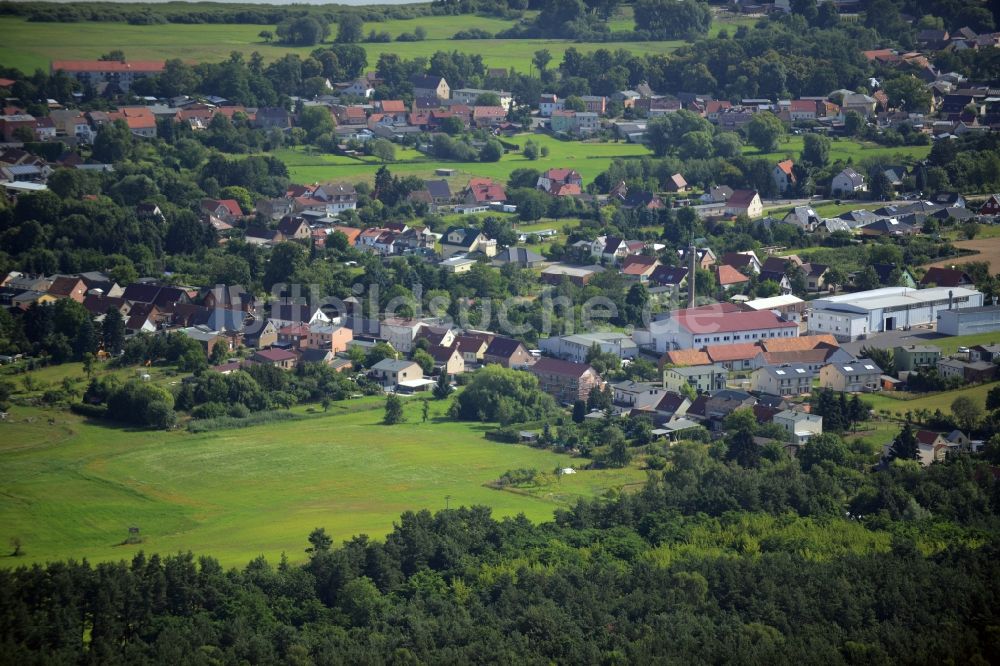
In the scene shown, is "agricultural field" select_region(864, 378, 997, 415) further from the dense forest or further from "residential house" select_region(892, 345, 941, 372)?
the dense forest

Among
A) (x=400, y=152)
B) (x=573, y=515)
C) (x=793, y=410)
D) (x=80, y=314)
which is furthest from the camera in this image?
(x=400, y=152)

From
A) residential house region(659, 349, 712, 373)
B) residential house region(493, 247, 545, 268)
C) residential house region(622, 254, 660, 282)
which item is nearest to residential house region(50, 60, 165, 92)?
residential house region(493, 247, 545, 268)

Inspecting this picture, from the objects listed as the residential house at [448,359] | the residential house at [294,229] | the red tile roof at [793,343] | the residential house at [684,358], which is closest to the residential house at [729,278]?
the red tile roof at [793,343]

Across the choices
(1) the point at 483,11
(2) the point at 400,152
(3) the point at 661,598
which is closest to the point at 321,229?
(2) the point at 400,152

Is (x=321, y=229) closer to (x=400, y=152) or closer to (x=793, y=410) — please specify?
(x=400, y=152)

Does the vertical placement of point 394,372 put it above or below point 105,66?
below

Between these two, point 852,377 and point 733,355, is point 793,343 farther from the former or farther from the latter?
point 852,377

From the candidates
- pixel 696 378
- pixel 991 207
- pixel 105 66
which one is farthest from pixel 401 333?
pixel 105 66
